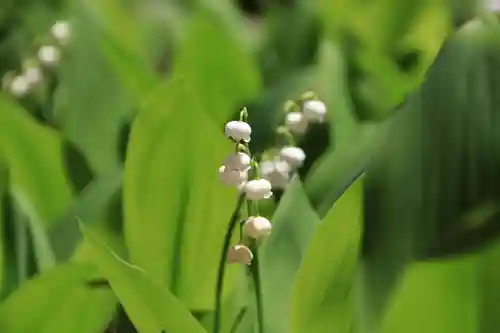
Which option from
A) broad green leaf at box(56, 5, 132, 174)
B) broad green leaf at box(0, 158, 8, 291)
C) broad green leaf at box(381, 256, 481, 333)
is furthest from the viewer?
broad green leaf at box(56, 5, 132, 174)

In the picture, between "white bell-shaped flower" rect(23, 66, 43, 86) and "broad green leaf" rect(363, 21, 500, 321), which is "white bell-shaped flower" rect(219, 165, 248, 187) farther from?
"white bell-shaped flower" rect(23, 66, 43, 86)

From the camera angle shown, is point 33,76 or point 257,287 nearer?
point 257,287

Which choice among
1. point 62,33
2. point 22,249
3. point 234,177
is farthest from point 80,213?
point 62,33

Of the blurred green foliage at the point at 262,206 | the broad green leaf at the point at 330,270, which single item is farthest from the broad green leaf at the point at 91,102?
the broad green leaf at the point at 330,270

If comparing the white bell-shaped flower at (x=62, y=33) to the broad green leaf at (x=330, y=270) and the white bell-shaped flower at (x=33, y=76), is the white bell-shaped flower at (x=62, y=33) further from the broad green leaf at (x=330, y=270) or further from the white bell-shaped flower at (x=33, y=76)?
the broad green leaf at (x=330, y=270)

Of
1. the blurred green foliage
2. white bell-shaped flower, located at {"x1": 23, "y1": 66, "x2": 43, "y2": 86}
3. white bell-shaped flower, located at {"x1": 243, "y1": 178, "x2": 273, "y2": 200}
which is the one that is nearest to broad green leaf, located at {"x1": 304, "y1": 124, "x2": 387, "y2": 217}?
the blurred green foliage

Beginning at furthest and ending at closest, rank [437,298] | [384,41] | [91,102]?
[384,41], [91,102], [437,298]

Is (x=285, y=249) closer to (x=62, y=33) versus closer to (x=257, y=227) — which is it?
(x=257, y=227)
